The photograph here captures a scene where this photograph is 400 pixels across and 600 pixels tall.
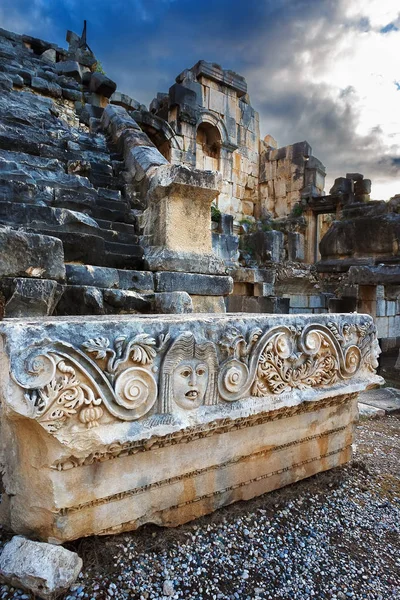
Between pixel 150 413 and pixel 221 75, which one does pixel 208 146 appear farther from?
pixel 150 413

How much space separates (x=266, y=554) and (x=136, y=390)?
93cm

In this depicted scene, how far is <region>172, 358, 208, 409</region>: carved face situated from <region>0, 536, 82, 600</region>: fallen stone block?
661 mm

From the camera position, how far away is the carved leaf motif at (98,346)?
51.9 inches

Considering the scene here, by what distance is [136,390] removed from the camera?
1.42m

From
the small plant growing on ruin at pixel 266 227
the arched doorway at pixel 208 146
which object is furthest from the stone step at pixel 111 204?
the small plant growing on ruin at pixel 266 227

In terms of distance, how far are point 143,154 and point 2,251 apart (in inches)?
120

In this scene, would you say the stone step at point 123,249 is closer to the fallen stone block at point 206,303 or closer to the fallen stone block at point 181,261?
the fallen stone block at point 181,261

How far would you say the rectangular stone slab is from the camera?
1.27 metres

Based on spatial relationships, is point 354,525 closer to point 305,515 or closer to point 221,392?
point 305,515

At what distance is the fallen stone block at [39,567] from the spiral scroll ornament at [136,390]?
53 centimetres

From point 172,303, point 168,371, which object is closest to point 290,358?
point 168,371

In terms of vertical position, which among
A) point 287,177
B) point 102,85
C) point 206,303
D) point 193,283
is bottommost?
point 206,303

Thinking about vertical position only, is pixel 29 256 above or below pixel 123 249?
below

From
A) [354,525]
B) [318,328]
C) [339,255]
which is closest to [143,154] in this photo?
[318,328]
